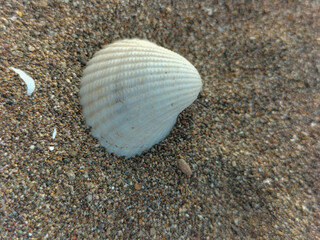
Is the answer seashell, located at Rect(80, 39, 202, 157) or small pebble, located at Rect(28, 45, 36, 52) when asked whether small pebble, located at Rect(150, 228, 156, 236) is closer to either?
seashell, located at Rect(80, 39, 202, 157)

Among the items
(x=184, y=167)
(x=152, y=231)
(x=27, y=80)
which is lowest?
(x=152, y=231)

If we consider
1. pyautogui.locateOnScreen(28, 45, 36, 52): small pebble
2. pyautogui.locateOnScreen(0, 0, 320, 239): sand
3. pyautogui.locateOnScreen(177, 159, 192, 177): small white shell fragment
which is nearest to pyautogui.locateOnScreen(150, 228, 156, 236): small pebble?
pyautogui.locateOnScreen(0, 0, 320, 239): sand

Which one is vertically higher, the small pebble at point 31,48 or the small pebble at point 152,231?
the small pebble at point 31,48

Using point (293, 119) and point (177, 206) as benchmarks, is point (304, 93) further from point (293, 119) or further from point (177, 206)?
point (177, 206)

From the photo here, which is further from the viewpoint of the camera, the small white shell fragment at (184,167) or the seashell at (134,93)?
the small white shell fragment at (184,167)

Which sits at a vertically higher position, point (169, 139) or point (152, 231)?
point (169, 139)

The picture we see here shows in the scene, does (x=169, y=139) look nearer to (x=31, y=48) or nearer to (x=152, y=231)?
(x=152, y=231)

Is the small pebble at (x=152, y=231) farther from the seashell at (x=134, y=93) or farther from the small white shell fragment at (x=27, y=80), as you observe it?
the small white shell fragment at (x=27, y=80)

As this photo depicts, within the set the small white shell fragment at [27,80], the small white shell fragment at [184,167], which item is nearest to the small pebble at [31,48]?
the small white shell fragment at [27,80]

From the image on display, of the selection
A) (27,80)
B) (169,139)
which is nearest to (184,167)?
(169,139)

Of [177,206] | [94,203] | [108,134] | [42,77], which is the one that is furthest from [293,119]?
[42,77]
